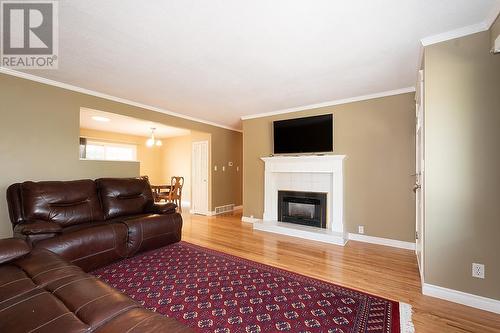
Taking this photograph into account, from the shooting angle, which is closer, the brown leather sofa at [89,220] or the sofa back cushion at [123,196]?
the brown leather sofa at [89,220]

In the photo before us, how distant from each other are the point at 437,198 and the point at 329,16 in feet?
6.27

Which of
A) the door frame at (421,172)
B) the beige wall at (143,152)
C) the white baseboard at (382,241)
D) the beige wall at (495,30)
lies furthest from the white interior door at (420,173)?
the beige wall at (143,152)

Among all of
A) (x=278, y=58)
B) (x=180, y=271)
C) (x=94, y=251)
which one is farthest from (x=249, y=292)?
(x=278, y=58)

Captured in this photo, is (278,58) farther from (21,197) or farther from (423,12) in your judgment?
(21,197)

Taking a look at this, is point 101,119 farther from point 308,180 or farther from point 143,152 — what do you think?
point 308,180

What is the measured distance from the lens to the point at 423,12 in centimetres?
183

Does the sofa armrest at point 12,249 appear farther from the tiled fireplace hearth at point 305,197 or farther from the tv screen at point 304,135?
the tv screen at point 304,135

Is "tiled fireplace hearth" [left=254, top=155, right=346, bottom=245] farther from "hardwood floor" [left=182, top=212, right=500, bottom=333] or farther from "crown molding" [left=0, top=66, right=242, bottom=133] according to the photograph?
"crown molding" [left=0, top=66, right=242, bottom=133]

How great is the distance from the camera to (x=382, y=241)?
11.9 feet

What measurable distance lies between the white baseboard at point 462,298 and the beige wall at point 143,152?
7.35m

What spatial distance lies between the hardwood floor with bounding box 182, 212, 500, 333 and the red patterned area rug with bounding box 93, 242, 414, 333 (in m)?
0.19

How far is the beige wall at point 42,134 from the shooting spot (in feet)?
9.28

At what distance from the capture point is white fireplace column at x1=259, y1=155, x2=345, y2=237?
3939 millimetres

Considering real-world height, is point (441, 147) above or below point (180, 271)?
above
